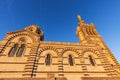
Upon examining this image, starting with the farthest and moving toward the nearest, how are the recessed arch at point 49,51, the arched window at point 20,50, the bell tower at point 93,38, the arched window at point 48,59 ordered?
1. the bell tower at point 93,38
2. the recessed arch at point 49,51
3. the arched window at point 20,50
4. the arched window at point 48,59

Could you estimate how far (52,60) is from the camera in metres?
16.1

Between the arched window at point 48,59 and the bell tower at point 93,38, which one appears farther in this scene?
the bell tower at point 93,38

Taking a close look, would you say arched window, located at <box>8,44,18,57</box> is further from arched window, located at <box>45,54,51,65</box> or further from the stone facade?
arched window, located at <box>45,54,51,65</box>

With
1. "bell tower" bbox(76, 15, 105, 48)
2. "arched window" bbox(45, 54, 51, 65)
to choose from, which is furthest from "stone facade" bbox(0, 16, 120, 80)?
"bell tower" bbox(76, 15, 105, 48)

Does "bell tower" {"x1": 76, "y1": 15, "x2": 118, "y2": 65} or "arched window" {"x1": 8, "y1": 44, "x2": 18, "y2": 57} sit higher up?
"bell tower" {"x1": 76, "y1": 15, "x2": 118, "y2": 65}

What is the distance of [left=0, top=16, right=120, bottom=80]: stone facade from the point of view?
14081 mm

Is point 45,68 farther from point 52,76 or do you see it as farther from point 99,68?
point 99,68

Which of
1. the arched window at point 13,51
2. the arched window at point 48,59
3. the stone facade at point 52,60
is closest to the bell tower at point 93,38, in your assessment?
the stone facade at point 52,60

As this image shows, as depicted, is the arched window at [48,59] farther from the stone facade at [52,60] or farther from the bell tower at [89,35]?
the bell tower at [89,35]

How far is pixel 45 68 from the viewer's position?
1486cm

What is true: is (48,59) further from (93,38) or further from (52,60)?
(93,38)

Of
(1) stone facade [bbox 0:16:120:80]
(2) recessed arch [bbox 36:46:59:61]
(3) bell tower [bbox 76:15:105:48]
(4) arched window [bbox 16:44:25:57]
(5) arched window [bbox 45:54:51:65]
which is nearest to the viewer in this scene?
(1) stone facade [bbox 0:16:120:80]

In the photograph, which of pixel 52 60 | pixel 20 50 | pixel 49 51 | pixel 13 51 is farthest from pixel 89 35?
pixel 13 51

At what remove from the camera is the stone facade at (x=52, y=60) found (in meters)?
14.1
